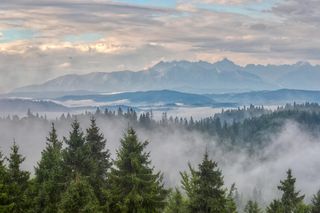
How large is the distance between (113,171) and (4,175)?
7.87m

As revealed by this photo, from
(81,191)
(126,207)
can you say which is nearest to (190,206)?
(126,207)

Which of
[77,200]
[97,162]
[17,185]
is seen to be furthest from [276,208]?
[17,185]

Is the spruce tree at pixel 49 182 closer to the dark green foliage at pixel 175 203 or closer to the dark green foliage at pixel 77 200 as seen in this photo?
the dark green foliage at pixel 77 200

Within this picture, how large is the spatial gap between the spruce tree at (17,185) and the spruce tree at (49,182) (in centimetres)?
114

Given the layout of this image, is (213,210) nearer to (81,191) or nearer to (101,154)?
(81,191)

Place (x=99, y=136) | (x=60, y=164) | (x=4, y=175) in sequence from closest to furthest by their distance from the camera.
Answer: (x=4, y=175), (x=60, y=164), (x=99, y=136)

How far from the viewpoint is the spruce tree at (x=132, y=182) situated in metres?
34.2

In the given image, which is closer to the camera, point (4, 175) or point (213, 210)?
point (4, 175)

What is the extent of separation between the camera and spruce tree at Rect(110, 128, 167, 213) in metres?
34.2

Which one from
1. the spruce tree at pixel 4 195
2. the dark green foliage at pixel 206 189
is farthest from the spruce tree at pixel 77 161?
the dark green foliage at pixel 206 189

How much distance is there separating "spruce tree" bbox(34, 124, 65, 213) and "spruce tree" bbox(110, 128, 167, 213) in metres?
4.34

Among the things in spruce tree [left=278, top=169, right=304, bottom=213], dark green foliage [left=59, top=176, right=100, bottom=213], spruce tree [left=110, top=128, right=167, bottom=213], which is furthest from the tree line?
spruce tree [left=278, top=169, right=304, bottom=213]

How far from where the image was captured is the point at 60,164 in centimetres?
3738

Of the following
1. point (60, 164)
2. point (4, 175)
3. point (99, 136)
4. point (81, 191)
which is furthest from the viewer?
point (99, 136)
